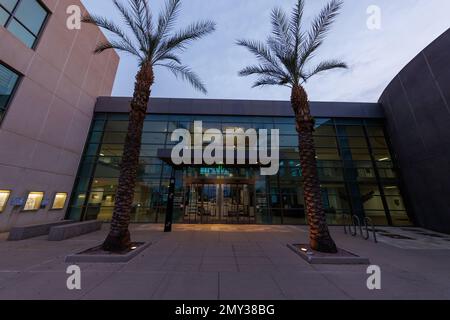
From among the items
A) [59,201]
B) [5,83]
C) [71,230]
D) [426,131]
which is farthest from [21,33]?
[426,131]

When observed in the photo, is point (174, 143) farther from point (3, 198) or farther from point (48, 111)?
point (3, 198)

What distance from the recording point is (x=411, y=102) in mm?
12453

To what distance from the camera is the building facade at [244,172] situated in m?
13.7

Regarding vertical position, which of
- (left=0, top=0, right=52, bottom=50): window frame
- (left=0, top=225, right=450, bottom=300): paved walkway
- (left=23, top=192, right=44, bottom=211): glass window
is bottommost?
(left=0, top=225, right=450, bottom=300): paved walkway

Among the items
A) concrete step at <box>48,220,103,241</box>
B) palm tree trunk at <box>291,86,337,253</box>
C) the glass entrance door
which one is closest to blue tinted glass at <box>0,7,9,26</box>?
concrete step at <box>48,220,103,241</box>

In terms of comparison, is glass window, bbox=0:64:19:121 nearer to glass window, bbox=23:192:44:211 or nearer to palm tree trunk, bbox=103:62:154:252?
glass window, bbox=23:192:44:211

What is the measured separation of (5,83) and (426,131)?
25.3 meters

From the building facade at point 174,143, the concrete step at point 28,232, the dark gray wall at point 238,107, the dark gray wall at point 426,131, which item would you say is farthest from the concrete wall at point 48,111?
the dark gray wall at point 426,131

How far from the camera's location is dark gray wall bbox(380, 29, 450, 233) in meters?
10.5

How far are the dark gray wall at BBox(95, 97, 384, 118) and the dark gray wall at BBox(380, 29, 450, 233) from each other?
2.53 m

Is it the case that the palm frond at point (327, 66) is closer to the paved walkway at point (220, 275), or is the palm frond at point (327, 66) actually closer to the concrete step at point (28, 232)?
the paved walkway at point (220, 275)

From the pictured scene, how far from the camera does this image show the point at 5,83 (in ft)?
32.2
